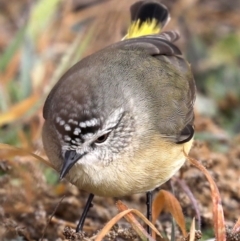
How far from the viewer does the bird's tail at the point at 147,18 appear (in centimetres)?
485

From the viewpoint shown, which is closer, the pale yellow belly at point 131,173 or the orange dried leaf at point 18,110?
the pale yellow belly at point 131,173

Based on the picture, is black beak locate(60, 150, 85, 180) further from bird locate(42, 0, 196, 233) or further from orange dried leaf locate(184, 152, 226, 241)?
orange dried leaf locate(184, 152, 226, 241)

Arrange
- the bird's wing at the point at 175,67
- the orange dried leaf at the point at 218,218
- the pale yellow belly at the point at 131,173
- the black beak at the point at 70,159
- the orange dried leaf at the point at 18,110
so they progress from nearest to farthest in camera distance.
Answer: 1. the orange dried leaf at the point at 218,218
2. the black beak at the point at 70,159
3. the pale yellow belly at the point at 131,173
4. the bird's wing at the point at 175,67
5. the orange dried leaf at the point at 18,110

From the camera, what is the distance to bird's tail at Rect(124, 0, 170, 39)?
191 inches

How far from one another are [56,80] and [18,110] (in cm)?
38

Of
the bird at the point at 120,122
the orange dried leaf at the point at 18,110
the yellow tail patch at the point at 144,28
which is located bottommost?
the orange dried leaf at the point at 18,110

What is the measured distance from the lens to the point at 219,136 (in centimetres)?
514

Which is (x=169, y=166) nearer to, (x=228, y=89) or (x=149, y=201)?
(x=149, y=201)

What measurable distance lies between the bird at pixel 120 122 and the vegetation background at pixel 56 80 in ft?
0.68

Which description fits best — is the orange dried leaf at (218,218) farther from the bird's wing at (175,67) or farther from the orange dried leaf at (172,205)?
the bird's wing at (175,67)

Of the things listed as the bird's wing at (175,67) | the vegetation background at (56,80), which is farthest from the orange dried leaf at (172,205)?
the bird's wing at (175,67)

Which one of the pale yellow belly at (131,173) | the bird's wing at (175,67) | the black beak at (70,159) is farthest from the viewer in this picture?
the bird's wing at (175,67)

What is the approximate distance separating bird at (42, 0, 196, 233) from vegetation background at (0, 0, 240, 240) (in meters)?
0.21

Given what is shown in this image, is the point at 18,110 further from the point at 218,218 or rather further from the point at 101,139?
the point at 218,218
